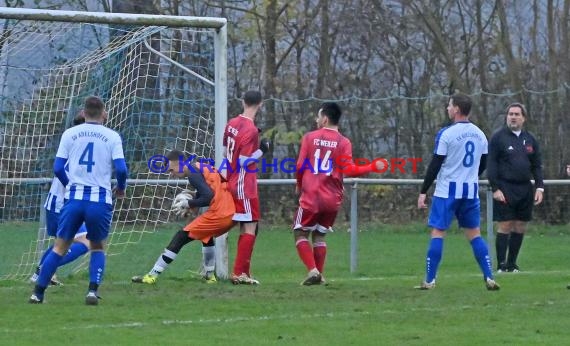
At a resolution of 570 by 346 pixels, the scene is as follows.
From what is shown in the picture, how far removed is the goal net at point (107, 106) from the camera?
545 inches

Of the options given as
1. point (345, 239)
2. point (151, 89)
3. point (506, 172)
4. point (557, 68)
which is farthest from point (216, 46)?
point (557, 68)

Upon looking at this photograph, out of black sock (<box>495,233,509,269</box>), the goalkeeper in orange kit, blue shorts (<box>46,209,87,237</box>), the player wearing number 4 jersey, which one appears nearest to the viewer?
the player wearing number 4 jersey

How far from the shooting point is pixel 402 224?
857 inches

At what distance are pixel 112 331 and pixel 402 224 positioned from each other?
1341 centimetres

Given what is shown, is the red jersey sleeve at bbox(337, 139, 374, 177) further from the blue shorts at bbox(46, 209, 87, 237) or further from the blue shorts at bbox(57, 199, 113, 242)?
the blue shorts at bbox(57, 199, 113, 242)

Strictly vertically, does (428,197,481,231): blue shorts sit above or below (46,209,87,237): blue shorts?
above

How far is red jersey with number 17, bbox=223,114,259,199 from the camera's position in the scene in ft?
41.1

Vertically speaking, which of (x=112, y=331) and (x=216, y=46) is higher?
(x=216, y=46)

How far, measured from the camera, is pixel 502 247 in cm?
1452

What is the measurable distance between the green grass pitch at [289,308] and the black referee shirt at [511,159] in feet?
3.67

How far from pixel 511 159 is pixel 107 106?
4.67 metres

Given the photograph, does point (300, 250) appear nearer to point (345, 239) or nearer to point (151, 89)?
point (151, 89)

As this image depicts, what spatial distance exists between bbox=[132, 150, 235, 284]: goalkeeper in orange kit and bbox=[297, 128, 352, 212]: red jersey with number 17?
2.57ft

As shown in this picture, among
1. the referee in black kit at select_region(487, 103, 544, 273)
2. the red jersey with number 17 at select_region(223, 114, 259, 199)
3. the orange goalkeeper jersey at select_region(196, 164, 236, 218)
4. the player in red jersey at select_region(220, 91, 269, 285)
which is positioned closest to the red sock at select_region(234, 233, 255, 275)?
the player in red jersey at select_region(220, 91, 269, 285)
